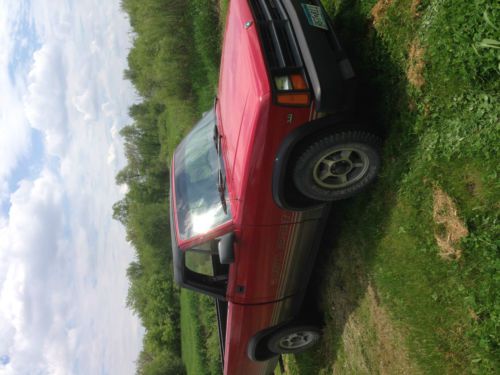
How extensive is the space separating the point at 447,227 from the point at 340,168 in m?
1.03

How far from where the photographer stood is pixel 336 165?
3.47 meters

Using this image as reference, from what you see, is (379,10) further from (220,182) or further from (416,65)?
(220,182)

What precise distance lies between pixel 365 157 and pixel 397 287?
4.53ft

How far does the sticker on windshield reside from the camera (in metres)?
3.59

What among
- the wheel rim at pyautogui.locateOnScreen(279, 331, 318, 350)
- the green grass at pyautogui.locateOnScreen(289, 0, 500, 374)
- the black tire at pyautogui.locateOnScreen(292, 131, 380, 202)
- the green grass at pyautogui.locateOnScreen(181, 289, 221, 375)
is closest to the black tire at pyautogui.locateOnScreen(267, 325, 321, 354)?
the wheel rim at pyautogui.locateOnScreen(279, 331, 318, 350)

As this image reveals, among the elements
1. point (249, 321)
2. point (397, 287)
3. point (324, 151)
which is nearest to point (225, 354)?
point (249, 321)

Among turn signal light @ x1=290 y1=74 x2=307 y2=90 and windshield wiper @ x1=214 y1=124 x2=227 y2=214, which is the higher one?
turn signal light @ x1=290 y1=74 x2=307 y2=90

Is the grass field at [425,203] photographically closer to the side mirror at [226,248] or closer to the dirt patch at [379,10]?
the dirt patch at [379,10]

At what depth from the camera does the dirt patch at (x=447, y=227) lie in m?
3.05

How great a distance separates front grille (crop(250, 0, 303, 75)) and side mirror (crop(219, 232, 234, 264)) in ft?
5.52

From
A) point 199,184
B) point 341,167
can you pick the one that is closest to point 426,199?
point 341,167

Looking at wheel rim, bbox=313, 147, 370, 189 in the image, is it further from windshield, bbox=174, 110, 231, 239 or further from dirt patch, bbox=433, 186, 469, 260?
windshield, bbox=174, 110, 231, 239

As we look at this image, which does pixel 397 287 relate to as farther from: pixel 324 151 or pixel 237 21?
pixel 237 21

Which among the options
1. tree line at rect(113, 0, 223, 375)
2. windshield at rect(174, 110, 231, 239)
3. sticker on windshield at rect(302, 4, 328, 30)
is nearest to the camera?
sticker on windshield at rect(302, 4, 328, 30)
